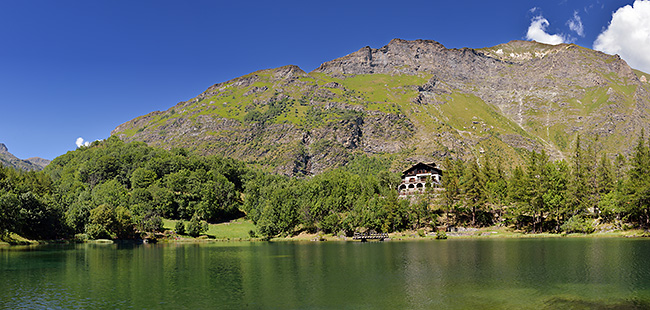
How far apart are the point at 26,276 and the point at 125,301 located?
78.5 ft

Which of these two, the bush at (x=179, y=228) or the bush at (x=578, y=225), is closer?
the bush at (x=578, y=225)

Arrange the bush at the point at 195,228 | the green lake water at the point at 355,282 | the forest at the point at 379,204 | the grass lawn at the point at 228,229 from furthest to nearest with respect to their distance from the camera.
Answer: the grass lawn at the point at 228,229 → the bush at the point at 195,228 → the forest at the point at 379,204 → the green lake water at the point at 355,282

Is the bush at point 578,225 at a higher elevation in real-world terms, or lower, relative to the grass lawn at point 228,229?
higher

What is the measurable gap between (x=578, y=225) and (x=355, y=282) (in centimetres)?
7872

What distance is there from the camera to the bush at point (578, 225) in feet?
308

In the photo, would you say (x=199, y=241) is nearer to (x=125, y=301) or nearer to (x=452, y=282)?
(x=125, y=301)

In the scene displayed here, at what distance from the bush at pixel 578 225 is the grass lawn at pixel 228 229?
9586 cm

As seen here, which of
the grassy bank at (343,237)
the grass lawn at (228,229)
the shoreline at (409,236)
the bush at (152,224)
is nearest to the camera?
the shoreline at (409,236)

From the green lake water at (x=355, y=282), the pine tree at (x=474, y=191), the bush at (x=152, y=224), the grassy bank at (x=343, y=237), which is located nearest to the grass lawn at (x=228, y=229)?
the grassy bank at (x=343, y=237)

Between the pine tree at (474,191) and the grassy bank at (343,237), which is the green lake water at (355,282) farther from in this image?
the pine tree at (474,191)

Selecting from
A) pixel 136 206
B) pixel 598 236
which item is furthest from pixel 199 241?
pixel 598 236

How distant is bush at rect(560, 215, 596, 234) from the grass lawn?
9586 centimetres

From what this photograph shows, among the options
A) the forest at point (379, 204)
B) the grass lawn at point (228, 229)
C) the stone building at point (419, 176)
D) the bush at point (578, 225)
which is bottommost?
the grass lawn at point (228, 229)

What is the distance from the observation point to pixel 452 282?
41.2m
